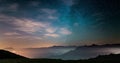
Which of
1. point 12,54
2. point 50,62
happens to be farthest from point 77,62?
point 12,54

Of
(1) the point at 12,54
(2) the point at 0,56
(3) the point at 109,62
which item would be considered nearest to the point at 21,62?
(3) the point at 109,62

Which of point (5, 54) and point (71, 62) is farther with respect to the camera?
point (5, 54)

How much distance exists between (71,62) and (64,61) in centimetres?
240

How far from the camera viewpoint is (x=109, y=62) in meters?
63.9

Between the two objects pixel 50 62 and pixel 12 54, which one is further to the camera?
pixel 12 54

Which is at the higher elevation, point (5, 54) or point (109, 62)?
point (5, 54)

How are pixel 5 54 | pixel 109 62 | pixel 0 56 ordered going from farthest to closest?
pixel 5 54, pixel 0 56, pixel 109 62

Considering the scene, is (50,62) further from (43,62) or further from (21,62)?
(21,62)

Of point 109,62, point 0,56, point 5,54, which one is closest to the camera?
point 109,62

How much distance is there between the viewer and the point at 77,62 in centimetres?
6675

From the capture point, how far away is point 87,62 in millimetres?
65125

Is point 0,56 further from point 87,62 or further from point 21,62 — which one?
point 87,62

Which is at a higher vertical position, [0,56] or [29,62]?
[0,56]

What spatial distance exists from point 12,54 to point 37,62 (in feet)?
181
